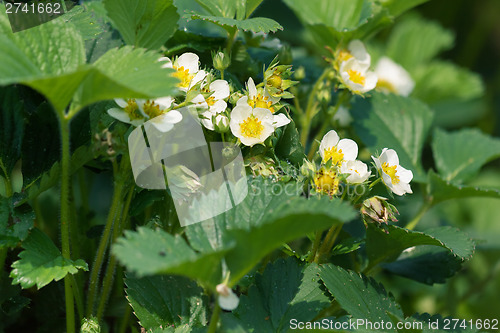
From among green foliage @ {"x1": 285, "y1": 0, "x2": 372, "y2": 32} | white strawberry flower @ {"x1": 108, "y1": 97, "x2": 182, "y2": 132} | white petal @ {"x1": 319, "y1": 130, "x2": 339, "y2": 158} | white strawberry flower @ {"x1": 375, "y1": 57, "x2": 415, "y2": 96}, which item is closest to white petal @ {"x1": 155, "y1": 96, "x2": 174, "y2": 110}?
white strawberry flower @ {"x1": 108, "y1": 97, "x2": 182, "y2": 132}

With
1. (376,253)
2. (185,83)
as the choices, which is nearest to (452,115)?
(376,253)

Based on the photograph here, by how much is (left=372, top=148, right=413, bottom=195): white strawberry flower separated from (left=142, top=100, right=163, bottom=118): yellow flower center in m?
0.27

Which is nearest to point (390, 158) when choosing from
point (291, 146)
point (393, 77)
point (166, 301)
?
point (291, 146)

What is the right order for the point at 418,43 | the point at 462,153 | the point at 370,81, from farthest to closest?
the point at 418,43 → the point at 462,153 → the point at 370,81

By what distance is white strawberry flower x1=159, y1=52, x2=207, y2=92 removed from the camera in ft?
2.24

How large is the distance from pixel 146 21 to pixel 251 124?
23cm

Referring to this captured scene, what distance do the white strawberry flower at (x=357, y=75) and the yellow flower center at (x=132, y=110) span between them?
36 cm

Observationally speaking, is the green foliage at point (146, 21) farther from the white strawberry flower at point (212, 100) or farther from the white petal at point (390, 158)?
the white petal at point (390, 158)

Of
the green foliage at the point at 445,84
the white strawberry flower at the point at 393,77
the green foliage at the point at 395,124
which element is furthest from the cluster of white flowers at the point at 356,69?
the green foliage at the point at 445,84

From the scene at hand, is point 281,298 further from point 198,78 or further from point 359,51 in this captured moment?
point 359,51

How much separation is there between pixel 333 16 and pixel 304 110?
18 cm

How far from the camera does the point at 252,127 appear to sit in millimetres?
663

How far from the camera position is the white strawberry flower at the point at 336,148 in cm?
70

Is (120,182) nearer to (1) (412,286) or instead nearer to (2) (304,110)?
(2) (304,110)
